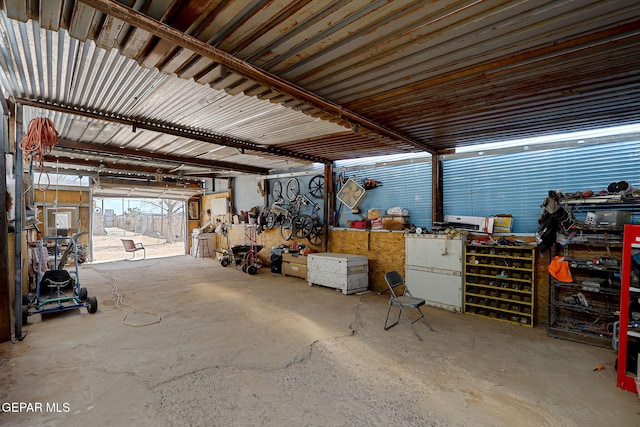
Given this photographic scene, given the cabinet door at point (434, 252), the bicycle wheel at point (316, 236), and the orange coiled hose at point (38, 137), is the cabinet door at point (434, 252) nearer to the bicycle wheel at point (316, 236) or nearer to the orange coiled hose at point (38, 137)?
the bicycle wheel at point (316, 236)

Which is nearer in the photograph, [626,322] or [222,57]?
[222,57]

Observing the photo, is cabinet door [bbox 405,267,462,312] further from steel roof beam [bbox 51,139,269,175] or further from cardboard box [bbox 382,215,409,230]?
steel roof beam [bbox 51,139,269,175]

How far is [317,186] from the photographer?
26.6ft

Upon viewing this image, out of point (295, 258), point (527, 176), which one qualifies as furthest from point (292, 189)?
point (527, 176)

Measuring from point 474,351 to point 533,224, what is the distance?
2581 mm

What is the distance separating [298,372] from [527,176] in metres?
4.76

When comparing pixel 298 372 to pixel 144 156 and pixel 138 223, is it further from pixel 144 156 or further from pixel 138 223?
pixel 138 223

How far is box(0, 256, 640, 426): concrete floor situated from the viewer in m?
2.51

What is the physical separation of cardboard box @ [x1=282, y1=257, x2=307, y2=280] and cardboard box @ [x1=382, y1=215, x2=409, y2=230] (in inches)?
92.2

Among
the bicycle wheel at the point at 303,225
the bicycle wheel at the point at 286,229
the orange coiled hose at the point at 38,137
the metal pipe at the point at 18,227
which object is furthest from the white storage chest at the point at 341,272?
the orange coiled hose at the point at 38,137

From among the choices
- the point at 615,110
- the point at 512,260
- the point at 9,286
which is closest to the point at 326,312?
the point at 512,260

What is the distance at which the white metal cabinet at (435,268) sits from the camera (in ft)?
17.2

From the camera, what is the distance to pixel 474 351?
3.72 m

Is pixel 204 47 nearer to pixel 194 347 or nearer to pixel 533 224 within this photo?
pixel 194 347
